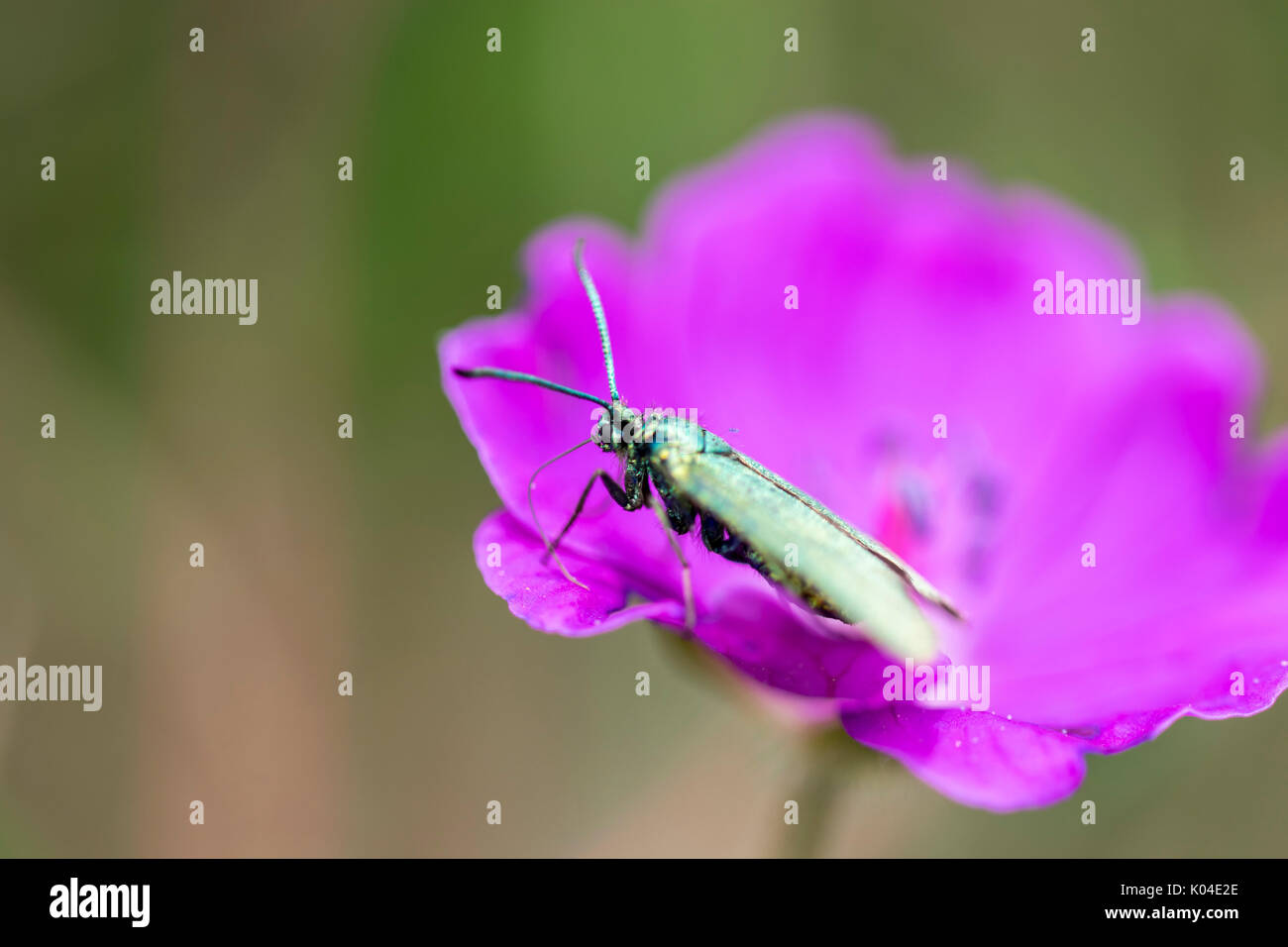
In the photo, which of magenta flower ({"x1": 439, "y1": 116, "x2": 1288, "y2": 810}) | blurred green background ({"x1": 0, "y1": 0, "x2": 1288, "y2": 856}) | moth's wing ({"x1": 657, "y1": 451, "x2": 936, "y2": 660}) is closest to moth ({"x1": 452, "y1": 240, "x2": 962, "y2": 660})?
moth's wing ({"x1": 657, "y1": 451, "x2": 936, "y2": 660})

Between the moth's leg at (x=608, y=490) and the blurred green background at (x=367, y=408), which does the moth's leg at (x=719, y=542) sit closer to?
the moth's leg at (x=608, y=490)

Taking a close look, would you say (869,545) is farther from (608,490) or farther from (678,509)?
(608,490)

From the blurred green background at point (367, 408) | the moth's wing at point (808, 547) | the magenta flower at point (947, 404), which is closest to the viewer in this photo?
the moth's wing at point (808, 547)

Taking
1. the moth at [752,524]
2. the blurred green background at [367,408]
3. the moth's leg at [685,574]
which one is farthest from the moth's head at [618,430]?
the blurred green background at [367,408]

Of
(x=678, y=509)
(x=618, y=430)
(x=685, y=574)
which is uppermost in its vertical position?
(x=618, y=430)

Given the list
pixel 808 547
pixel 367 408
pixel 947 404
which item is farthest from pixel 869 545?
pixel 367 408
